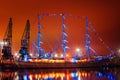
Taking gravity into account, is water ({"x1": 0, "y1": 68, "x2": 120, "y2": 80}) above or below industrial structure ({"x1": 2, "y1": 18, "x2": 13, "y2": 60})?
below

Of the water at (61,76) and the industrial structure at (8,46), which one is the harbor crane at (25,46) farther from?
the water at (61,76)

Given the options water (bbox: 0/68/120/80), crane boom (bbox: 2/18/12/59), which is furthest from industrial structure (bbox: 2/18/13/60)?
water (bbox: 0/68/120/80)

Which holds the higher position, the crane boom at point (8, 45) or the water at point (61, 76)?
the crane boom at point (8, 45)

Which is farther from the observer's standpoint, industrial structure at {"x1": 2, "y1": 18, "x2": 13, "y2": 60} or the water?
industrial structure at {"x1": 2, "y1": 18, "x2": 13, "y2": 60}

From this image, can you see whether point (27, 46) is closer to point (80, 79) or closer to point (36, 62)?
point (36, 62)

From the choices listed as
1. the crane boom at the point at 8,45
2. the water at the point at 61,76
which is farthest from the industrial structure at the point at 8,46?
the water at the point at 61,76

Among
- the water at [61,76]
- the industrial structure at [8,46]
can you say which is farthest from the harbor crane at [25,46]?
the water at [61,76]

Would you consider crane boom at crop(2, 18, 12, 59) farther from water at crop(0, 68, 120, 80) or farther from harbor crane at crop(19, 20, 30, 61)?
water at crop(0, 68, 120, 80)

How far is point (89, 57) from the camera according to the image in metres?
129

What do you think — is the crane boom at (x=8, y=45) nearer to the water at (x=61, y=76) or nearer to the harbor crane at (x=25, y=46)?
the harbor crane at (x=25, y=46)

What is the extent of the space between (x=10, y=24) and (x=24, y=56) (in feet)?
37.8

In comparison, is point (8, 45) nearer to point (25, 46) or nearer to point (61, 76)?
point (25, 46)

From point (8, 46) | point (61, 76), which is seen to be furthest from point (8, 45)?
point (61, 76)

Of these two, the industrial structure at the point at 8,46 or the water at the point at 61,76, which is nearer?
the water at the point at 61,76
